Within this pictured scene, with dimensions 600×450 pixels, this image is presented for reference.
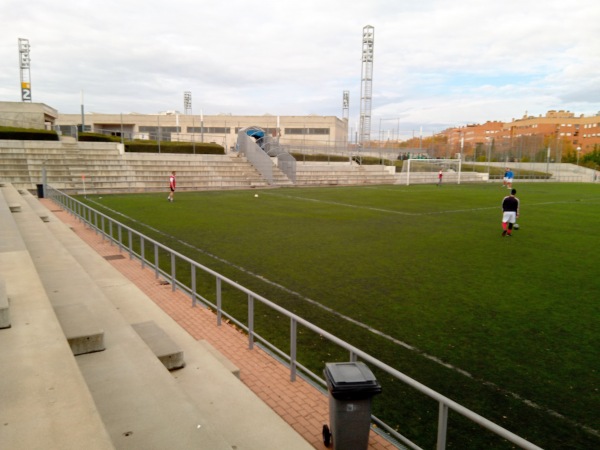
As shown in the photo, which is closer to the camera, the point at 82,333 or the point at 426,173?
the point at 82,333

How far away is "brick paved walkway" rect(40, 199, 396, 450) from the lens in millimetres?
4539

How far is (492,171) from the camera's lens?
2744 inches

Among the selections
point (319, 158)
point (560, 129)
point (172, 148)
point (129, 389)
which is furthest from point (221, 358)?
point (560, 129)

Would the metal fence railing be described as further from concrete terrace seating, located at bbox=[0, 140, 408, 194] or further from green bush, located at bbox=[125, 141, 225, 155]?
green bush, located at bbox=[125, 141, 225, 155]

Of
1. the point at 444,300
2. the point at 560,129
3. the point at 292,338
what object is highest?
the point at 560,129

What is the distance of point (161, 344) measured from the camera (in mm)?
5566

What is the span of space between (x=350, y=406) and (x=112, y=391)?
2253 mm

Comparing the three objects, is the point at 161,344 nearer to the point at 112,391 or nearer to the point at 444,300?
the point at 112,391

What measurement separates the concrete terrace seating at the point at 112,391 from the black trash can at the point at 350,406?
0.35 metres

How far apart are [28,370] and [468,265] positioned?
10389mm

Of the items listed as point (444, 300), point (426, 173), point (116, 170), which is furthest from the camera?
point (426, 173)

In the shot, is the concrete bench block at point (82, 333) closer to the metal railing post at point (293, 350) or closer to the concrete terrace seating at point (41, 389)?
the concrete terrace seating at point (41, 389)

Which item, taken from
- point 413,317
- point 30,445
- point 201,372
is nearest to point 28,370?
point 30,445

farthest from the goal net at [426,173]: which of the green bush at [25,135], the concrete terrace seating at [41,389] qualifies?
the concrete terrace seating at [41,389]
